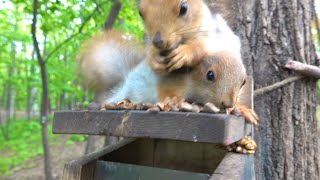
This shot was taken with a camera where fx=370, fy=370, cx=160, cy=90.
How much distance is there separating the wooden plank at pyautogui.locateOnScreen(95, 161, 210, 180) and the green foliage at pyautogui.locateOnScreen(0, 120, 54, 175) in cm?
704

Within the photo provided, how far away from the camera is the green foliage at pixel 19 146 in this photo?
8182mm

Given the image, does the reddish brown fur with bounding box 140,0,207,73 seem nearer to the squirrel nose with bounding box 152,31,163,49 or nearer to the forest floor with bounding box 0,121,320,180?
the squirrel nose with bounding box 152,31,163,49

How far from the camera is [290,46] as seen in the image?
1822 millimetres

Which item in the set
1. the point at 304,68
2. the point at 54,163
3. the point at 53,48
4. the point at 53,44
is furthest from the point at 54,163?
the point at 304,68

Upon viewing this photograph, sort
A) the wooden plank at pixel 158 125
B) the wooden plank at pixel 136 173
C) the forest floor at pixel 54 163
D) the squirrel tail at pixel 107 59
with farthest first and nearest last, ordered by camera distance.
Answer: the forest floor at pixel 54 163 < the squirrel tail at pixel 107 59 < the wooden plank at pixel 136 173 < the wooden plank at pixel 158 125

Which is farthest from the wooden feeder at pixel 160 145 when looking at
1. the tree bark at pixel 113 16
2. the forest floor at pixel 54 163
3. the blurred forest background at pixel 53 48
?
the forest floor at pixel 54 163

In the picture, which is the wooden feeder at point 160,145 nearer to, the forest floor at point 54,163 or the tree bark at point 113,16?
the tree bark at point 113,16

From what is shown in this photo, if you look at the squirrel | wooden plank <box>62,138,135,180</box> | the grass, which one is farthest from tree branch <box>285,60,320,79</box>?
the grass

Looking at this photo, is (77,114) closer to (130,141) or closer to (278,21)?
(130,141)

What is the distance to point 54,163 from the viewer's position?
8.33 meters

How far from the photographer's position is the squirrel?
1.15 m

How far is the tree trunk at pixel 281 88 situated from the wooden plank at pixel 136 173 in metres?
0.80

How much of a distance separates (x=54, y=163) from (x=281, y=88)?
24.1 feet

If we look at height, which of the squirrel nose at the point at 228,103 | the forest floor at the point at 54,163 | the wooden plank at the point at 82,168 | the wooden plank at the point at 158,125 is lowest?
the forest floor at the point at 54,163
